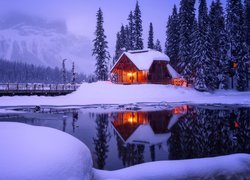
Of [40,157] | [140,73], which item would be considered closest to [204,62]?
[140,73]

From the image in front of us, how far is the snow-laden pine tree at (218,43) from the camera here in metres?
51.6

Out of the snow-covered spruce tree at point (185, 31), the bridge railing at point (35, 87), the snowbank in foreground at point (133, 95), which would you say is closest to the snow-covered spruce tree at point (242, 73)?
the snowbank in foreground at point (133, 95)

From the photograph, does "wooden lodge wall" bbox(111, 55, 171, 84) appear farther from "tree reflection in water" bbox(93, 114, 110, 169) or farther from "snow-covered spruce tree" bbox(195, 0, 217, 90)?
"tree reflection in water" bbox(93, 114, 110, 169)

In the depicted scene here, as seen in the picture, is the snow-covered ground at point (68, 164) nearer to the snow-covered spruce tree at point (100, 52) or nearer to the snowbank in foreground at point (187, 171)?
the snowbank in foreground at point (187, 171)

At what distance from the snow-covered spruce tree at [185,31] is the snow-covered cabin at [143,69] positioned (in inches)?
129

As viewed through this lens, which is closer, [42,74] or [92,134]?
[92,134]

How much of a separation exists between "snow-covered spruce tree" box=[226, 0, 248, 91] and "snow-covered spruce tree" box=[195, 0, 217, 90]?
439 centimetres

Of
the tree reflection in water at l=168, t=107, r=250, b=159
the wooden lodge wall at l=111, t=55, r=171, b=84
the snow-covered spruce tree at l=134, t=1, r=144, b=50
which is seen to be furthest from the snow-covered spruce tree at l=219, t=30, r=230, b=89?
the tree reflection in water at l=168, t=107, r=250, b=159

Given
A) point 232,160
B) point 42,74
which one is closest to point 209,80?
point 232,160

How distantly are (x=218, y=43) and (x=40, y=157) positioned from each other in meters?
54.0

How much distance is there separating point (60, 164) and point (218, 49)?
53397 millimetres

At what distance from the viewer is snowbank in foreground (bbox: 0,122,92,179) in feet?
19.0

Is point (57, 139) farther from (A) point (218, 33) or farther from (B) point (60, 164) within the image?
(A) point (218, 33)

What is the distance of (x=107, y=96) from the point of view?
41469mm
